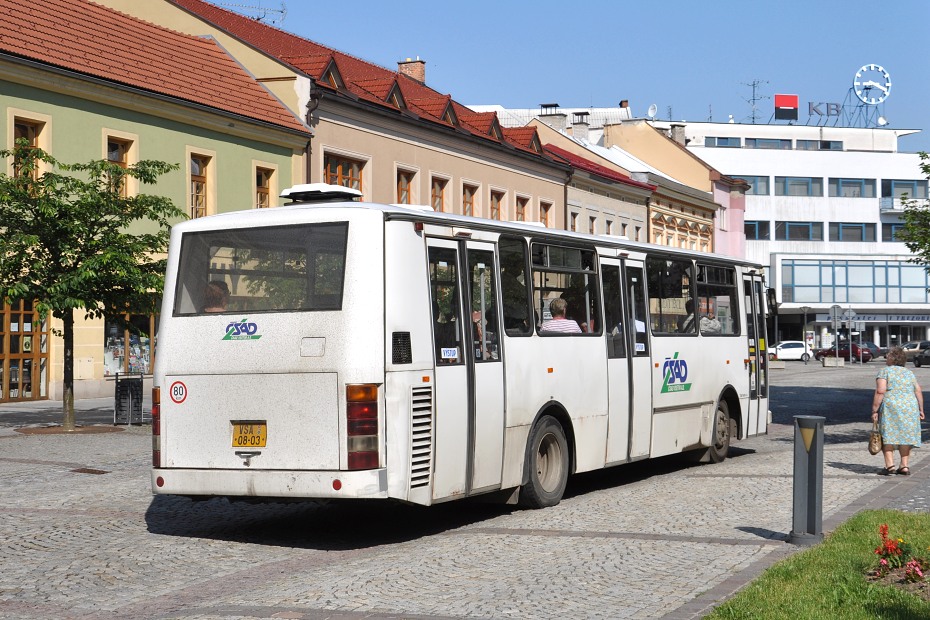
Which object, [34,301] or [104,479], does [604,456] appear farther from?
[34,301]

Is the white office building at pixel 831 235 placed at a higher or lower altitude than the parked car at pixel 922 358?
higher

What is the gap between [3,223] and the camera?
68.0ft

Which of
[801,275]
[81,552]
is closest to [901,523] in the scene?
[81,552]

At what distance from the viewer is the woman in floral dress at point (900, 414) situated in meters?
15.0

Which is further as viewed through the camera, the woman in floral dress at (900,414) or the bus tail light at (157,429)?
the woman in floral dress at (900,414)

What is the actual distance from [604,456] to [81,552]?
5.72 m

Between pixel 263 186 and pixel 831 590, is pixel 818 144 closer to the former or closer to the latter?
pixel 263 186

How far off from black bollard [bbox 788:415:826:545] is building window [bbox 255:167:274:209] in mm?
26271

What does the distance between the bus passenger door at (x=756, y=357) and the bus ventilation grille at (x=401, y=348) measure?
883 centimetres

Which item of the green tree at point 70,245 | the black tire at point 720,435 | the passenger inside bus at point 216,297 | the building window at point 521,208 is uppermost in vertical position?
the building window at point 521,208

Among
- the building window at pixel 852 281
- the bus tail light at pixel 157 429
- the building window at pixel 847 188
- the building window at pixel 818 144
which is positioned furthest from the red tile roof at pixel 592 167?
the building window at pixel 818 144

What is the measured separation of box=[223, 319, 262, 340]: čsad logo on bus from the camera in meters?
10.3

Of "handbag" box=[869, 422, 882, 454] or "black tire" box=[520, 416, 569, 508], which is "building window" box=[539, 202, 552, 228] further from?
"black tire" box=[520, 416, 569, 508]

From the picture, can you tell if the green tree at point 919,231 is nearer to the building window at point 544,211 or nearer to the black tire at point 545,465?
the black tire at point 545,465
